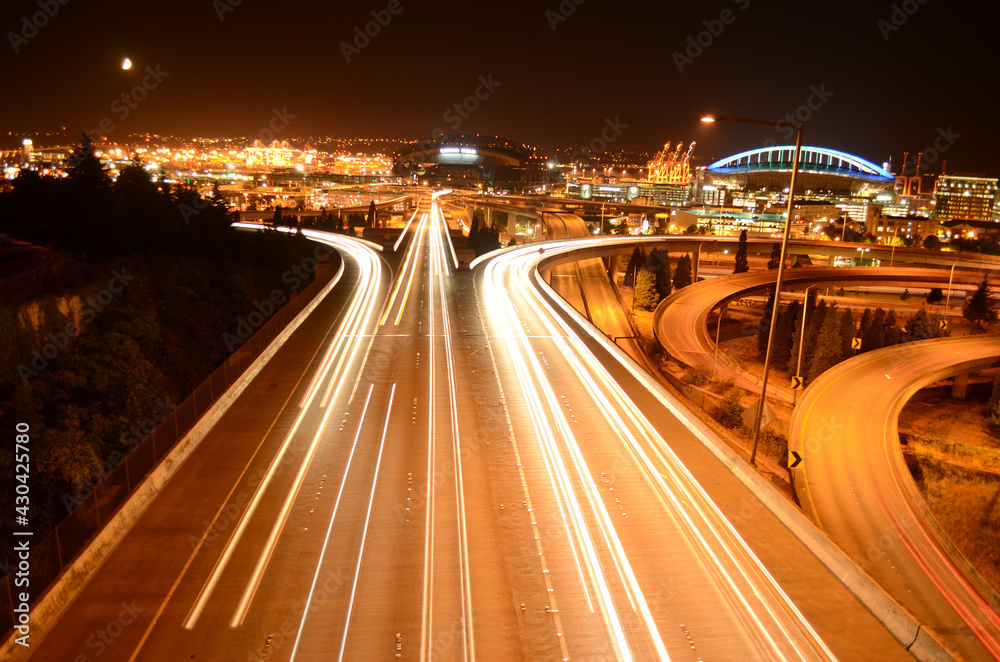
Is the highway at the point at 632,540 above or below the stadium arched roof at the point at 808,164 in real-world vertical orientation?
below

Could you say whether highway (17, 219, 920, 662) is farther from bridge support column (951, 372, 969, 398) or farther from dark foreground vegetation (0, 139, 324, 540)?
bridge support column (951, 372, 969, 398)

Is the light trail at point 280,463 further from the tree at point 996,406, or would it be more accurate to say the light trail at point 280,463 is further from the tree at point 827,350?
the tree at point 996,406

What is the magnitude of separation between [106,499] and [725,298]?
32.1m

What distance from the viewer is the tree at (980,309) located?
117 ft

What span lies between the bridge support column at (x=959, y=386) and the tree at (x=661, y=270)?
53.5ft

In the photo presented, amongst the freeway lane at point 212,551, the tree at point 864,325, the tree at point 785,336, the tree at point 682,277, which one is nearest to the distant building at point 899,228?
the tree at point 682,277

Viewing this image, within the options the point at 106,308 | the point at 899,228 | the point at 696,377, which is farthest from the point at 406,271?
the point at 899,228

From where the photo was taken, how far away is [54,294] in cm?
1412

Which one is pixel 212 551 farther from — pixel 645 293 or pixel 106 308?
pixel 645 293

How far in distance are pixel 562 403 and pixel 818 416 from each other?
995 centimetres

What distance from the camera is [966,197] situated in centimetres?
12112

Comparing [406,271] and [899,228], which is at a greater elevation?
[899,228]

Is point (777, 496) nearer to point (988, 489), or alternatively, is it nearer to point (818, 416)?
point (818, 416)

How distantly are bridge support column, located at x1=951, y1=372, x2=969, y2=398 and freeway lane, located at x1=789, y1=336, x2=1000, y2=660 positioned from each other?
1.29 m
